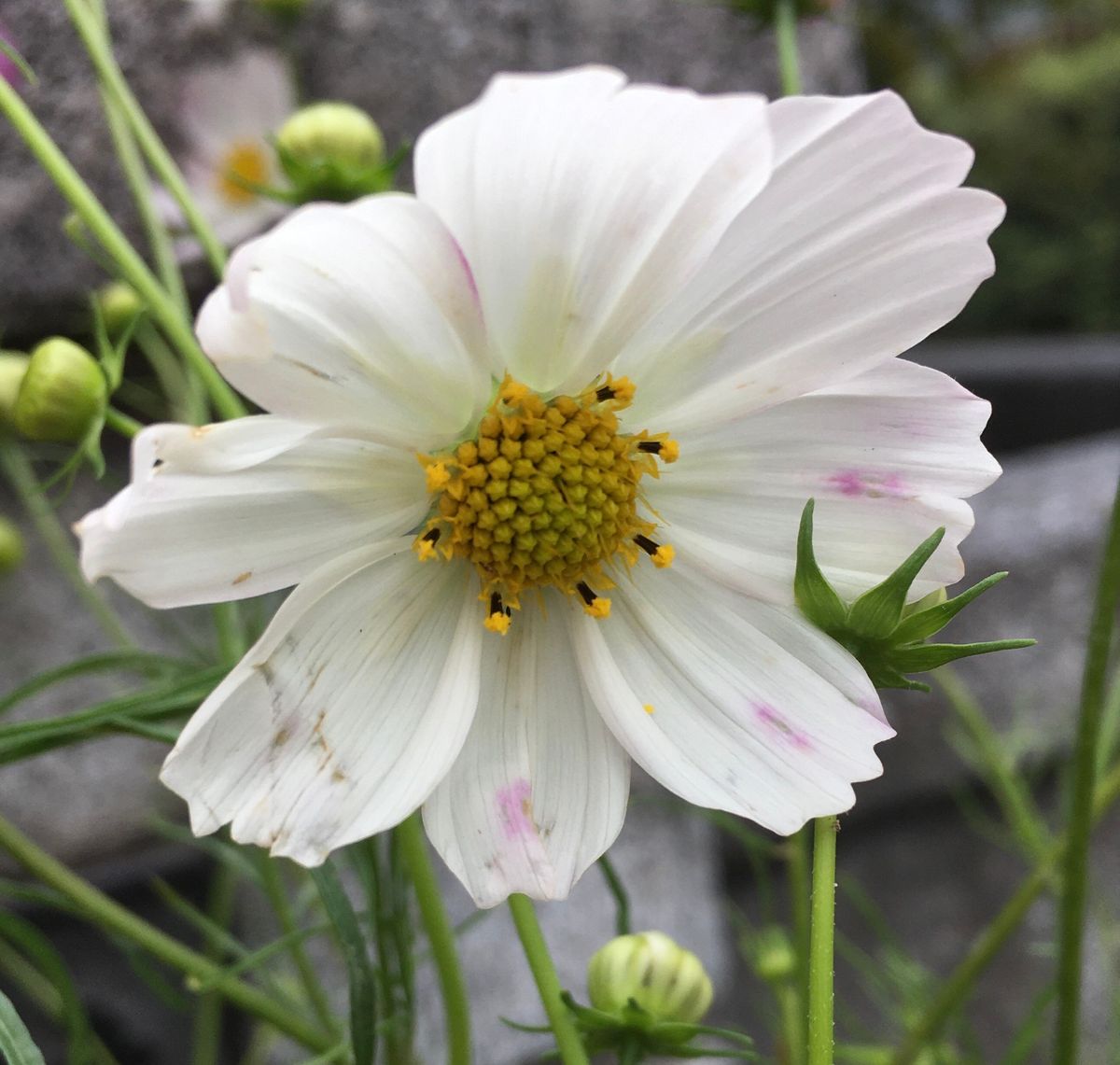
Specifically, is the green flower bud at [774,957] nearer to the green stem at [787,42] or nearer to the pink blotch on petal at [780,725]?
the pink blotch on petal at [780,725]

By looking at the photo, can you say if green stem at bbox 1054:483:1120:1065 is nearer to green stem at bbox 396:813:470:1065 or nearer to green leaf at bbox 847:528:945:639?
green leaf at bbox 847:528:945:639

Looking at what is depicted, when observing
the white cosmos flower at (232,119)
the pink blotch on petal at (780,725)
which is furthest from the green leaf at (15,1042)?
the white cosmos flower at (232,119)

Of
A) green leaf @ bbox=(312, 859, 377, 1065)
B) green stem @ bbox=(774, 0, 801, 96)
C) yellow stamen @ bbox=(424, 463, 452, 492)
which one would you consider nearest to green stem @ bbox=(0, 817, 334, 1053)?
green leaf @ bbox=(312, 859, 377, 1065)

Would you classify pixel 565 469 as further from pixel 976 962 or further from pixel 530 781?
pixel 976 962

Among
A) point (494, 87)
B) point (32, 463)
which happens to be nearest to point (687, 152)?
point (494, 87)

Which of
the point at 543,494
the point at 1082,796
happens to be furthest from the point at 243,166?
the point at 1082,796

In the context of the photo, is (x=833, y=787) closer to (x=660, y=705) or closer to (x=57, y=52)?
(x=660, y=705)
